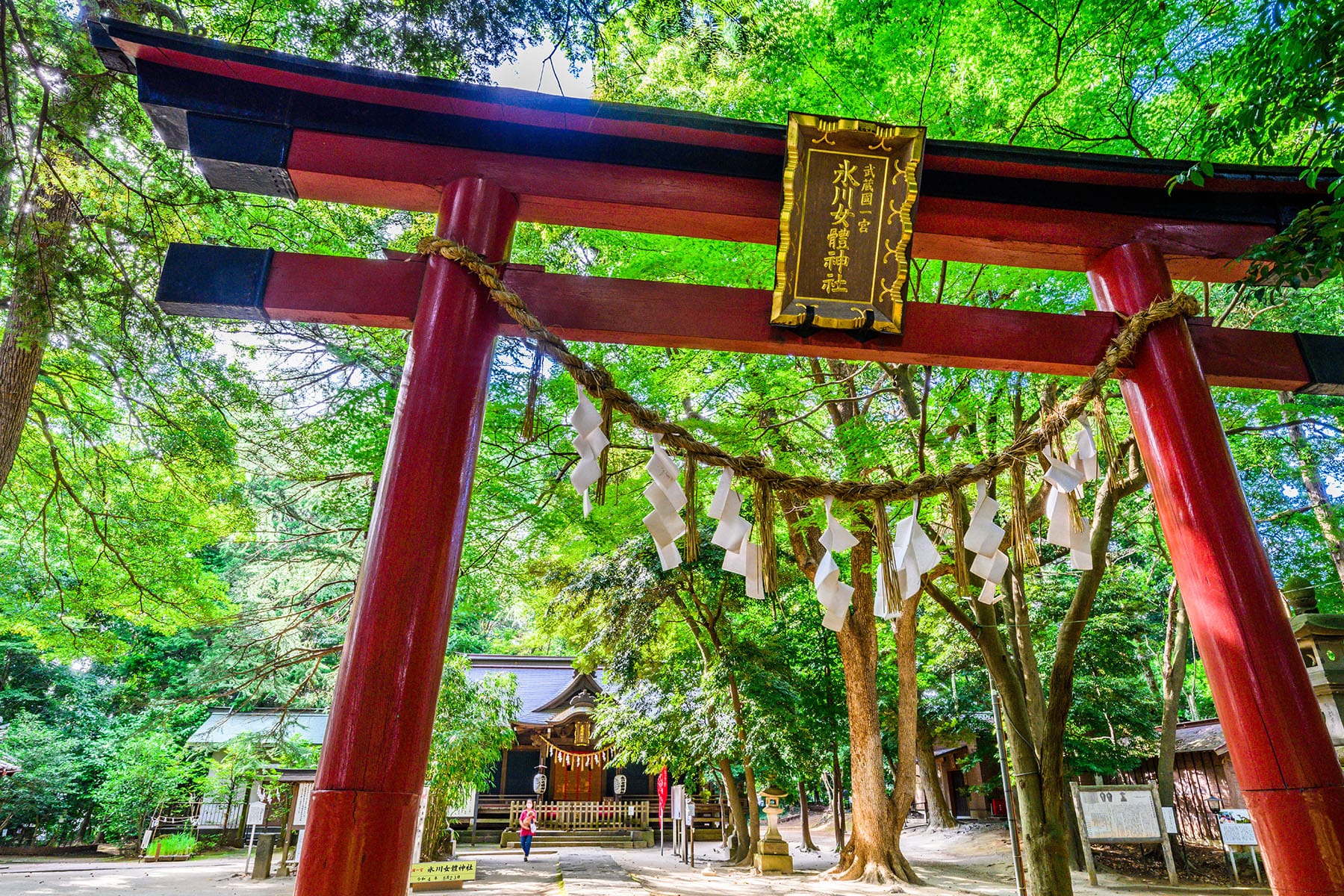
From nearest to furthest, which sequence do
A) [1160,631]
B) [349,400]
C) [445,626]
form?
[445,626], [349,400], [1160,631]

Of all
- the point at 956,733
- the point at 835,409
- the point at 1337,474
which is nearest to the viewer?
the point at 835,409

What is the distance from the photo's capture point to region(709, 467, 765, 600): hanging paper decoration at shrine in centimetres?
296

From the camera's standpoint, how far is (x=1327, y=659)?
593cm

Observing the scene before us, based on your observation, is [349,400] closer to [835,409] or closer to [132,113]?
[132,113]

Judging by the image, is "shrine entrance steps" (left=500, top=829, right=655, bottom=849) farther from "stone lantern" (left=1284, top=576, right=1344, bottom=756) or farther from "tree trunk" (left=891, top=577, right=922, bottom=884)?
"stone lantern" (left=1284, top=576, right=1344, bottom=756)

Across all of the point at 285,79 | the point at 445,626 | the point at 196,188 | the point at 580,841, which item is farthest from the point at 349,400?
the point at 580,841

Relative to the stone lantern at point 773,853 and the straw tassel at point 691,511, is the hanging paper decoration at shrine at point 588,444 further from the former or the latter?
the stone lantern at point 773,853

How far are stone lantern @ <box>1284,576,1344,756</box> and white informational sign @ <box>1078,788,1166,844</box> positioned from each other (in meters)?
4.21

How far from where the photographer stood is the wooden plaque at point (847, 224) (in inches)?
128

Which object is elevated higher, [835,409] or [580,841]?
[835,409]

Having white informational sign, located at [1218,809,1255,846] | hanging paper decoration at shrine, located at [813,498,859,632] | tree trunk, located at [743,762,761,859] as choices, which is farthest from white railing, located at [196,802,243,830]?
white informational sign, located at [1218,809,1255,846]

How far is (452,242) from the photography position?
287cm

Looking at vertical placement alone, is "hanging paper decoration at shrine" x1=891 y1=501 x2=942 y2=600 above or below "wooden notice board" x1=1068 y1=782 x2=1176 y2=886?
above

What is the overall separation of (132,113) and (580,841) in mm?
17576
